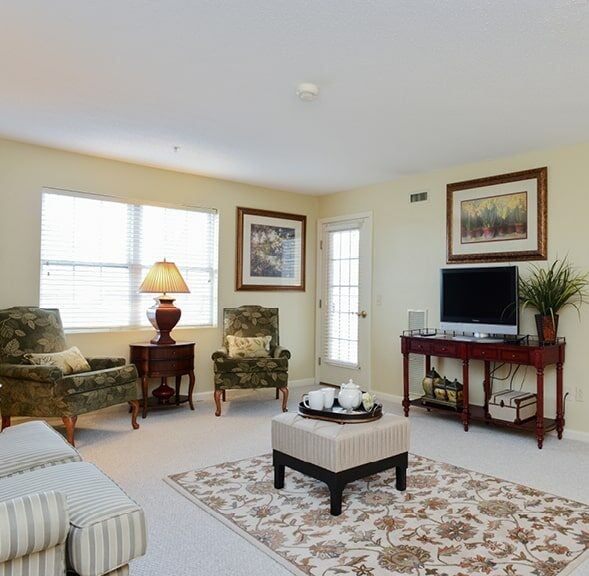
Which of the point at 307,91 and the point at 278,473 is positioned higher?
the point at 307,91

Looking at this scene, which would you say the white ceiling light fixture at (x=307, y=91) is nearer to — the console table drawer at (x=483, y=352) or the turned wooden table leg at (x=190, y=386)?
the console table drawer at (x=483, y=352)

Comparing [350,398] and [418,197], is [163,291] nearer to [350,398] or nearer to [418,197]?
[350,398]

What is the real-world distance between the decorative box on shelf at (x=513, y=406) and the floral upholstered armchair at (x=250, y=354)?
192 centimetres

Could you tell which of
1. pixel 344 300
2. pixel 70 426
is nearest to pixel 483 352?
pixel 344 300

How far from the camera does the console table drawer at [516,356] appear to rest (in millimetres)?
3896

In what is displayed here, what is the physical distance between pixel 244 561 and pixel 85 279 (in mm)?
3355

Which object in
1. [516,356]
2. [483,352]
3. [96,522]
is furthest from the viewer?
[483,352]

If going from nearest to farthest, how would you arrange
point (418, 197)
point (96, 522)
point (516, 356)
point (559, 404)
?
point (96, 522) < point (516, 356) < point (559, 404) < point (418, 197)

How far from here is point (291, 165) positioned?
4.92m

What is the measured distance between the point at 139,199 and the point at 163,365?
1.71m

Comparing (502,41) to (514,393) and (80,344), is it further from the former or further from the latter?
(80,344)

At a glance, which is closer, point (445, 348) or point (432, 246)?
point (445, 348)

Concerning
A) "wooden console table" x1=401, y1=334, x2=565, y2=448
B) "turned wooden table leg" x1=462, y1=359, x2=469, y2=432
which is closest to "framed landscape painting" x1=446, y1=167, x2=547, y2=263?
"wooden console table" x1=401, y1=334, x2=565, y2=448

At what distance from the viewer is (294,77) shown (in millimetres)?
2920
